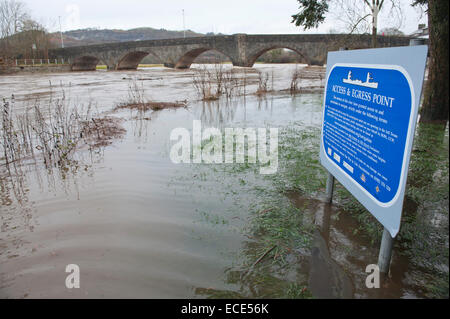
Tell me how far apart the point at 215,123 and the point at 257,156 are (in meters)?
3.13

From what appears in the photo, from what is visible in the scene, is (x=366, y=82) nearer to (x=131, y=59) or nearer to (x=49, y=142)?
(x=49, y=142)

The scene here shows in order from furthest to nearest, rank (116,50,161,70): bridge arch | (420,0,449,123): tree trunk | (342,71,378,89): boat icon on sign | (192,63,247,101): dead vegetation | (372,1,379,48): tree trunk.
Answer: (116,50,161,70): bridge arch → (372,1,379,48): tree trunk → (192,63,247,101): dead vegetation → (420,0,449,123): tree trunk → (342,71,378,89): boat icon on sign

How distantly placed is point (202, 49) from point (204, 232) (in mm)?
48930

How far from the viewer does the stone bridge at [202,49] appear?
4228 cm

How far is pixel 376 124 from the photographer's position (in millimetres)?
2316

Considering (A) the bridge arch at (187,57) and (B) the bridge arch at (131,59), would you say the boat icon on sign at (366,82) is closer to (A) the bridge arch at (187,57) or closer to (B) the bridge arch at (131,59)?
(A) the bridge arch at (187,57)

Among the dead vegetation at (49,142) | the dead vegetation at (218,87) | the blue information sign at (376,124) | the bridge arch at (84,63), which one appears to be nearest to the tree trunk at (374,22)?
the dead vegetation at (218,87)

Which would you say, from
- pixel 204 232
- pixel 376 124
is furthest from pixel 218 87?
pixel 376 124

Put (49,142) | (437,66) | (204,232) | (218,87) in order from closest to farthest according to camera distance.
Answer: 1. (204,232)
2. (49,142)
3. (437,66)
4. (218,87)

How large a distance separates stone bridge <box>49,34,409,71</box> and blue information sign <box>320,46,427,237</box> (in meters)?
35.9

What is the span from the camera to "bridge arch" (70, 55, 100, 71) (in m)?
55.5

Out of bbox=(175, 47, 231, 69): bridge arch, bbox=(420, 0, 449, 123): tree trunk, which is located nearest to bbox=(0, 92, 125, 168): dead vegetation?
bbox=(420, 0, 449, 123): tree trunk

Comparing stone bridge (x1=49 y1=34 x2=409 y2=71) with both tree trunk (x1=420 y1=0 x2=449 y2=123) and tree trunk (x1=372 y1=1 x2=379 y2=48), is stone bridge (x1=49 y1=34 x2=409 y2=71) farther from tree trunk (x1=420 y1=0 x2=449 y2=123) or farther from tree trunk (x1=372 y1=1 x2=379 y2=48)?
tree trunk (x1=420 y1=0 x2=449 y2=123)

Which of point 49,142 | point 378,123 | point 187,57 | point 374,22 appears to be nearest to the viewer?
point 378,123
